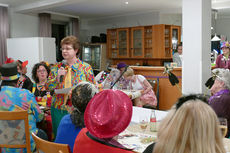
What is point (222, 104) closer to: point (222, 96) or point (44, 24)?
point (222, 96)

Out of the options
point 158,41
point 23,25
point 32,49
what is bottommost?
point 32,49

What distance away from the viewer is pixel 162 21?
343 inches

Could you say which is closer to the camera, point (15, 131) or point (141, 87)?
point (15, 131)

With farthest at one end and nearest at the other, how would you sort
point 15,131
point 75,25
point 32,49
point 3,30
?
1. point 75,25
2. point 3,30
3. point 32,49
4. point 15,131

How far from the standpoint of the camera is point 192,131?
854 mm

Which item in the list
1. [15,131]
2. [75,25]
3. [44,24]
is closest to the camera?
[15,131]

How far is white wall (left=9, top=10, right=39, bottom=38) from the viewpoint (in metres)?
7.68

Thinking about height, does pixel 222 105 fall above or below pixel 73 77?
below

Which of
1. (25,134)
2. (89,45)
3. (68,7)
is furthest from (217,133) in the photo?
(89,45)

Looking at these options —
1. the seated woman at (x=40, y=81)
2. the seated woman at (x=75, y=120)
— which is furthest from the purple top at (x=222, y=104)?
the seated woman at (x=40, y=81)

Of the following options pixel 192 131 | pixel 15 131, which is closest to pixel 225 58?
pixel 15 131

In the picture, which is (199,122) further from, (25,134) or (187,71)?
(187,71)

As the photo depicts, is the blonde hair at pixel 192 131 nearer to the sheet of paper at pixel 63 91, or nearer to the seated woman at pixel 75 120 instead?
the seated woman at pixel 75 120

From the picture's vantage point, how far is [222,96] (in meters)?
2.41
